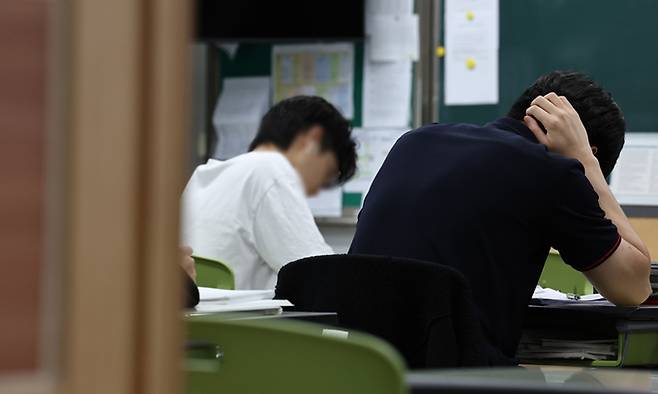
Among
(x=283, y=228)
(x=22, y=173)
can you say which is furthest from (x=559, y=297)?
(x=22, y=173)

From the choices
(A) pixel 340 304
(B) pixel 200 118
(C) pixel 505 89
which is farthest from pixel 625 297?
(B) pixel 200 118

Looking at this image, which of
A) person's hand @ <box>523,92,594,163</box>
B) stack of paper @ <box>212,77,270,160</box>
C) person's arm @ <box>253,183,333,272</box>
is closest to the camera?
person's hand @ <box>523,92,594,163</box>

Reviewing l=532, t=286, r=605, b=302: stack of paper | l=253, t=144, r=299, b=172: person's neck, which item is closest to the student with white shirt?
l=253, t=144, r=299, b=172: person's neck

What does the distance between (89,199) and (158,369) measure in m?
0.10

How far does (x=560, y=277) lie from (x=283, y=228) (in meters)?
0.86

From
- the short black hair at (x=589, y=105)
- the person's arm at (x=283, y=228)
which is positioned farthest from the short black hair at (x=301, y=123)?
the short black hair at (x=589, y=105)

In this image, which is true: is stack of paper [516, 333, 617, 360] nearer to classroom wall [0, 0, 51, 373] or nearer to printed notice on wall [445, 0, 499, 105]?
classroom wall [0, 0, 51, 373]

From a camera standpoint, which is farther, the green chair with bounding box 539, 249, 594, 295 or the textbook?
the green chair with bounding box 539, 249, 594, 295

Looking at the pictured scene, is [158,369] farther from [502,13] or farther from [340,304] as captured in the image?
[502,13]

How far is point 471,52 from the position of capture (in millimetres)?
4477

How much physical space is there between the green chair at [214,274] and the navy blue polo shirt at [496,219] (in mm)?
750

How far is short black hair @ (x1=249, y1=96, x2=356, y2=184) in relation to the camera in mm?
3621

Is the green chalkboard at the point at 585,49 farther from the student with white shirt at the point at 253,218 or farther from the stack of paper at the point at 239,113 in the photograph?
the student with white shirt at the point at 253,218

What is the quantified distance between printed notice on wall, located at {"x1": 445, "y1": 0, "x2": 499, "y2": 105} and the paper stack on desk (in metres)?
2.58
